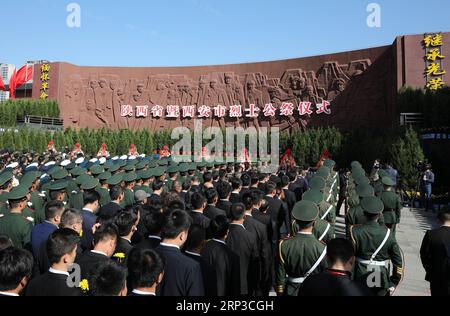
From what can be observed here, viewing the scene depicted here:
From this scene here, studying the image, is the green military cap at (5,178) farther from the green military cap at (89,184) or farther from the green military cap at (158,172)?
the green military cap at (158,172)

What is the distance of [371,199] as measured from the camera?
321 centimetres

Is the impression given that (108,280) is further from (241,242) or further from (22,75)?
(22,75)

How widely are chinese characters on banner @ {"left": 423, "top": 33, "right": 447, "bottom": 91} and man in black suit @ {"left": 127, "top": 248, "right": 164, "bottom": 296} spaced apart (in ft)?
49.1

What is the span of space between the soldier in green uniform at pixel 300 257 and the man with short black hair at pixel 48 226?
1.79 m

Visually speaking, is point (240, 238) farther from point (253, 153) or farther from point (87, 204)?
point (253, 153)

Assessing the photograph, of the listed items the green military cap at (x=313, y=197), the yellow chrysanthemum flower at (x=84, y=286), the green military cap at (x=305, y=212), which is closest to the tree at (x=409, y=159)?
the green military cap at (x=313, y=197)

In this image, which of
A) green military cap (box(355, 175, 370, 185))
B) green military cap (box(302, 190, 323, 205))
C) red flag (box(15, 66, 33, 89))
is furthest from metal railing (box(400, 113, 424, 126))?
red flag (box(15, 66, 33, 89))

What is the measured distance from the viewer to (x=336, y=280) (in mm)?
1785

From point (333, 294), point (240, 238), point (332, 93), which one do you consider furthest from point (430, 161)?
point (333, 294)

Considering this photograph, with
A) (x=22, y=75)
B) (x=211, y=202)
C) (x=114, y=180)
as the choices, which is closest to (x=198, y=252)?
(x=211, y=202)

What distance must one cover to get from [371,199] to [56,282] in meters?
2.56

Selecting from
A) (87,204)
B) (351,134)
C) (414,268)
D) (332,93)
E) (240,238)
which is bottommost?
(414,268)

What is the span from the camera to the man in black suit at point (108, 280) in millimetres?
1643

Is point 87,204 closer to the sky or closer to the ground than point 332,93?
closer to the ground
